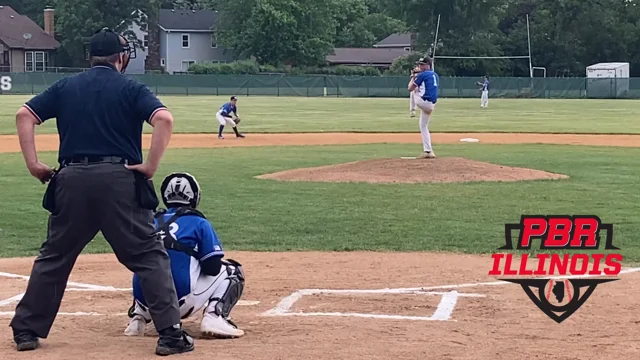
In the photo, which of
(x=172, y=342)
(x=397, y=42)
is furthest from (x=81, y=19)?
(x=172, y=342)

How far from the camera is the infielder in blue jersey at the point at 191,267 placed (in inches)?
238

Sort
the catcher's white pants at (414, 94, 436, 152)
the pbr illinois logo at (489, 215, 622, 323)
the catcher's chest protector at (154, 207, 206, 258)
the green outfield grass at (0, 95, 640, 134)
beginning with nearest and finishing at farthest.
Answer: the catcher's chest protector at (154, 207, 206, 258)
the pbr illinois logo at (489, 215, 622, 323)
the catcher's white pants at (414, 94, 436, 152)
the green outfield grass at (0, 95, 640, 134)

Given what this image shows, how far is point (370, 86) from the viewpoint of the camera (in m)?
69.6

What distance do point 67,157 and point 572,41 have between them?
82.2 meters

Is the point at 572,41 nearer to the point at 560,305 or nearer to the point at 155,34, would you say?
the point at 155,34

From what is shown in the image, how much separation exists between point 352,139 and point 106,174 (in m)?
23.1

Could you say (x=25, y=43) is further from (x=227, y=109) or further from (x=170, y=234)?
(x=170, y=234)

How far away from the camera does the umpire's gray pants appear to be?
548 cm

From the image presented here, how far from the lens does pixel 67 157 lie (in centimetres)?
556

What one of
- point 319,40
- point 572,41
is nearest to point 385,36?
point 319,40

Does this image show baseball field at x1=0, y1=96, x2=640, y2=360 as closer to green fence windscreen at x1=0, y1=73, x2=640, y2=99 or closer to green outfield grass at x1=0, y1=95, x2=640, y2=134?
green outfield grass at x1=0, y1=95, x2=640, y2=134

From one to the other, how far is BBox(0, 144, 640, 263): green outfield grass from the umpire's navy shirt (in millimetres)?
4775

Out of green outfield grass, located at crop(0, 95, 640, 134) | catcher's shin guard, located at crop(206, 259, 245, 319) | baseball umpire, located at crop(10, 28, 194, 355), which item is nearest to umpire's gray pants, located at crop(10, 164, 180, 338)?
baseball umpire, located at crop(10, 28, 194, 355)

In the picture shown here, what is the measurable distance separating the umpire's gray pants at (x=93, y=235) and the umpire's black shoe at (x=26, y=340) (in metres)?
0.03
